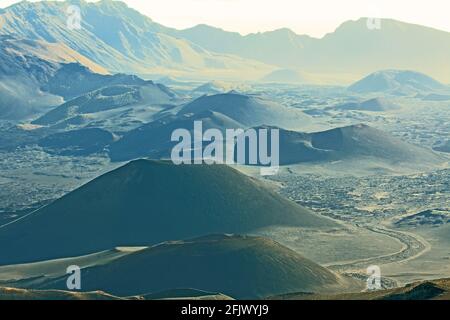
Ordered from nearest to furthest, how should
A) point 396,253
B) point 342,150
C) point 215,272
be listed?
point 215,272 < point 396,253 < point 342,150

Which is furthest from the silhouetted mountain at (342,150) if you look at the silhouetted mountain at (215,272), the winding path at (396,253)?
the silhouetted mountain at (215,272)

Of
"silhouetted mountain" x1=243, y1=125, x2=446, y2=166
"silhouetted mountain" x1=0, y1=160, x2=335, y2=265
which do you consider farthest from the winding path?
"silhouetted mountain" x1=243, y1=125, x2=446, y2=166

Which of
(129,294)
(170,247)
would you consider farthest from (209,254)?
(129,294)

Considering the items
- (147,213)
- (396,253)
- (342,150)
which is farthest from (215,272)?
(342,150)

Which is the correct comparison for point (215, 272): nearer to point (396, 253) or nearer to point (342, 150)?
point (396, 253)

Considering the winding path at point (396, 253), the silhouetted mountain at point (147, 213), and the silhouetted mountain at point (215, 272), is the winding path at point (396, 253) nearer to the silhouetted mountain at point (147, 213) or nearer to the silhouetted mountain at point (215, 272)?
the silhouetted mountain at point (147, 213)

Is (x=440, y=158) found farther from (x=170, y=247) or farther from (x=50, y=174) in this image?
(x=170, y=247)
